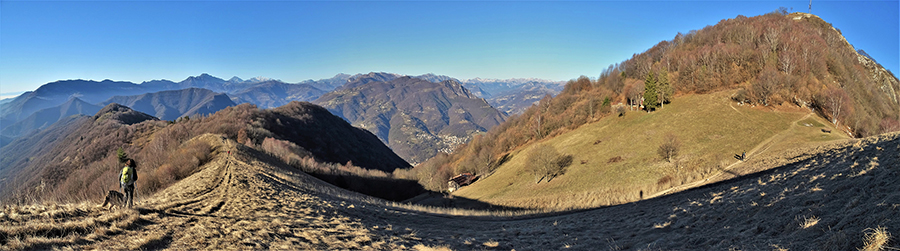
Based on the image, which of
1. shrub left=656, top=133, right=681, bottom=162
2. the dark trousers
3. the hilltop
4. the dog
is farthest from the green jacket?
shrub left=656, top=133, right=681, bottom=162

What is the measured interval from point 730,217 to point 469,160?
74.8 metres

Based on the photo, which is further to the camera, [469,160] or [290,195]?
[469,160]

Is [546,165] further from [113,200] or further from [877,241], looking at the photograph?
[113,200]

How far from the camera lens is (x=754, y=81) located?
52500mm

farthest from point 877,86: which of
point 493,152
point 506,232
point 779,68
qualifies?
point 506,232

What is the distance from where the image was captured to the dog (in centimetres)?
1165

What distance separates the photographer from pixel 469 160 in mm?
85062

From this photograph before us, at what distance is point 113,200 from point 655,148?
51650mm

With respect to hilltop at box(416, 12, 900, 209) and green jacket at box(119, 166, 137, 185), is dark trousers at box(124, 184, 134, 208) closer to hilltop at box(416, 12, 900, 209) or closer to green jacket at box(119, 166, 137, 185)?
green jacket at box(119, 166, 137, 185)

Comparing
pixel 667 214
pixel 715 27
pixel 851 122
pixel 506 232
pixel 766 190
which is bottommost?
pixel 506 232

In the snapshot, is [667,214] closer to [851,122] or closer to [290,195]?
[290,195]

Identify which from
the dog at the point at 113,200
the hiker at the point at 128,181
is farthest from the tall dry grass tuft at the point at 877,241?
the hiker at the point at 128,181

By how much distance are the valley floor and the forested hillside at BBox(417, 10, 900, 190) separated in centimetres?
4655

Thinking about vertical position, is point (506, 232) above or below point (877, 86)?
below
